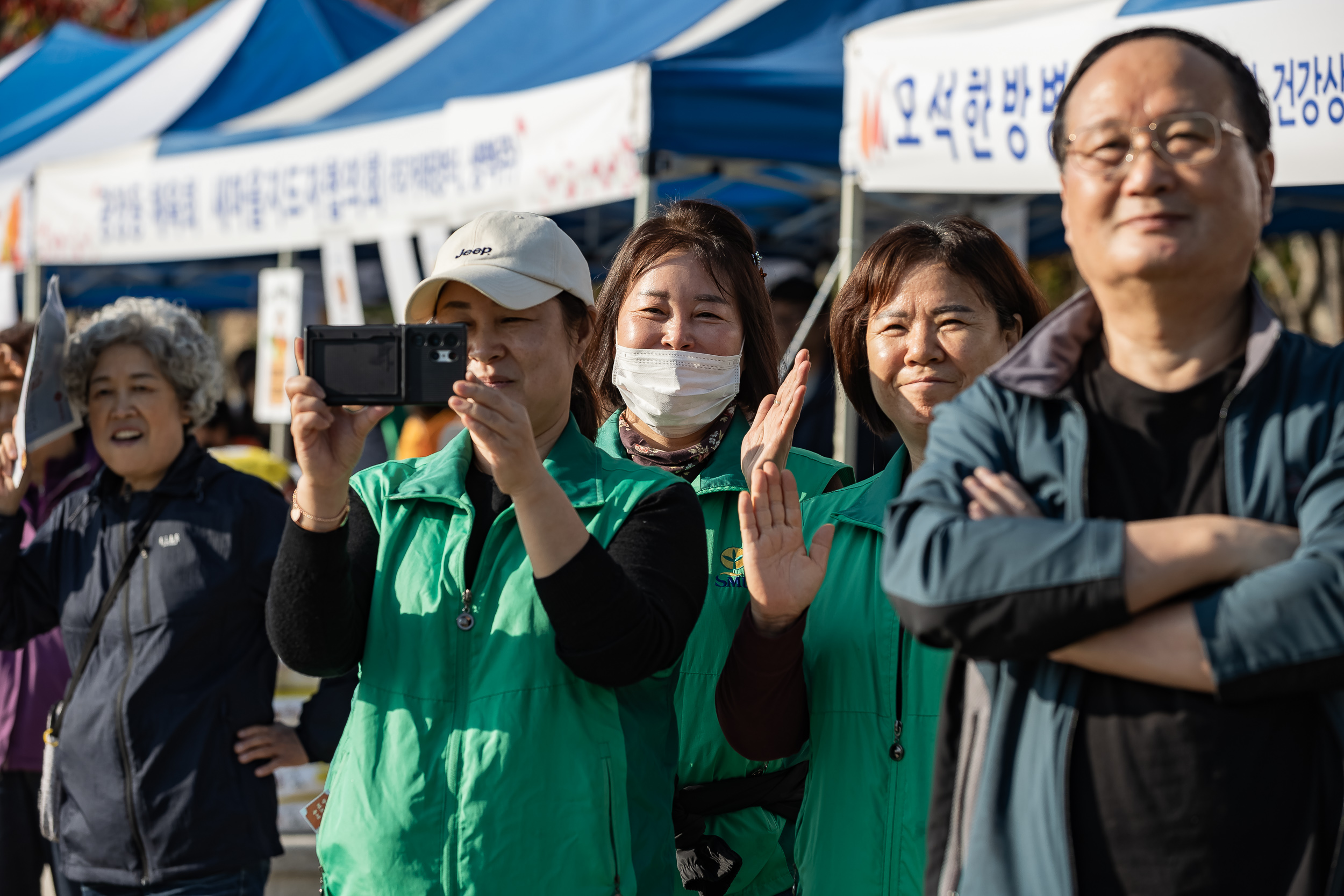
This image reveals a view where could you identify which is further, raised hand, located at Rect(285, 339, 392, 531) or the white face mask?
the white face mask

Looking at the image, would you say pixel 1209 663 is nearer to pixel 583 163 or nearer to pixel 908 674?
pixel 908 674

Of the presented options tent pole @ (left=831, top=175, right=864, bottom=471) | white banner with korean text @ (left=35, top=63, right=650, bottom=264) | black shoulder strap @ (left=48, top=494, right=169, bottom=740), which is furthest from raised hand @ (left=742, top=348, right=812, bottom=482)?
white banner with korean text @ (left=35, top=63, right=650, bottom=264)

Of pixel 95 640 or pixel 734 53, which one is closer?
pixel 95 640

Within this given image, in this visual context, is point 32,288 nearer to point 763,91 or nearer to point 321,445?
point 763,91

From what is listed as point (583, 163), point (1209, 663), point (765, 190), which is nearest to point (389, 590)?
point (1209, 663)

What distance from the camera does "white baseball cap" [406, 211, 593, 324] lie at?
A: 6.72ft

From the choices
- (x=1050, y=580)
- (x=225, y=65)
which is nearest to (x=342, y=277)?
(x=225, y=65)

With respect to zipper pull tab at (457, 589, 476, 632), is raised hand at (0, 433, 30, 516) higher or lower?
higher

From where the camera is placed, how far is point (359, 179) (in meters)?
6.52

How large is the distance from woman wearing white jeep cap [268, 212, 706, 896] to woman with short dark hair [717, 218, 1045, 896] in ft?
0.43

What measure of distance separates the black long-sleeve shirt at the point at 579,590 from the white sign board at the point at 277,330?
524 centimetres

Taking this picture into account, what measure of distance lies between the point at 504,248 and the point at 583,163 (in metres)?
3.29

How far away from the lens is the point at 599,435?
2.76 metres

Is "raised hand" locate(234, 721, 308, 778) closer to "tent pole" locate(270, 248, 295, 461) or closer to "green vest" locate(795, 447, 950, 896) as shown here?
"green vest" locate(795, 447, 950, 896)
